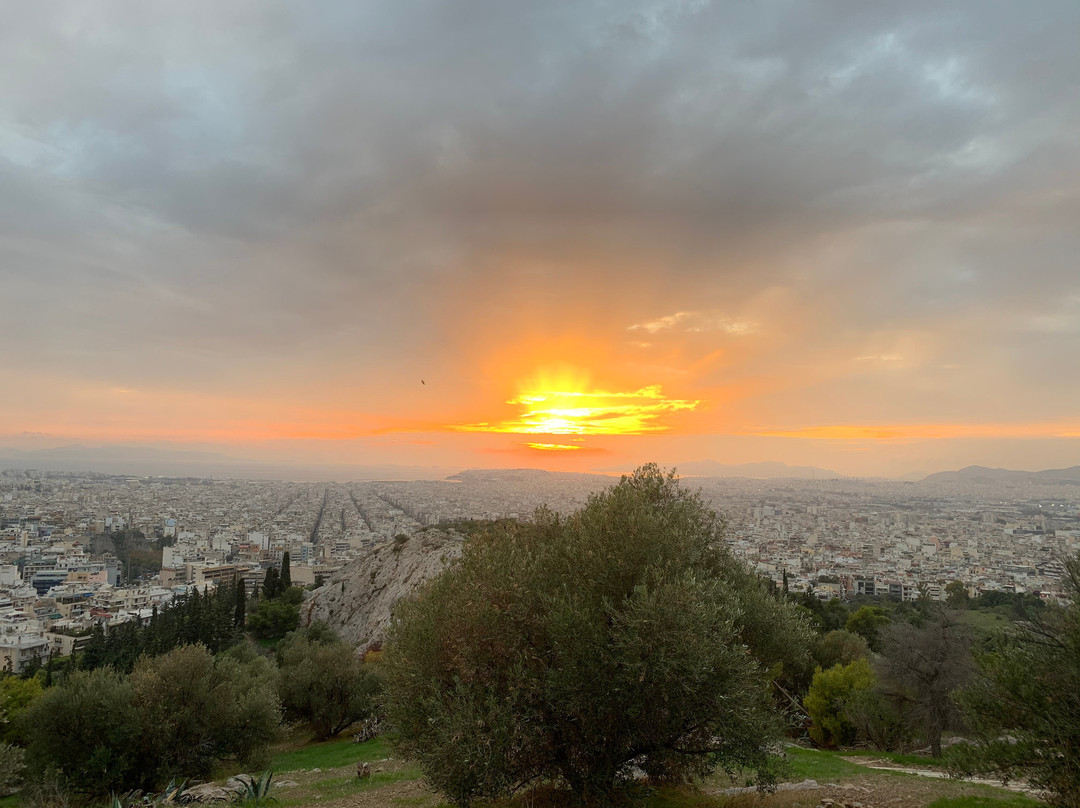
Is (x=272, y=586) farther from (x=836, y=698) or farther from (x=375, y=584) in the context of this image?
(x=836, y=698)

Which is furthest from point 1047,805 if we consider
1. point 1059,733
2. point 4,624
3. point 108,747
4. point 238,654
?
point 4,624

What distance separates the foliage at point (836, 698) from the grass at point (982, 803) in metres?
18.7

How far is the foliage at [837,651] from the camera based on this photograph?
3678cm

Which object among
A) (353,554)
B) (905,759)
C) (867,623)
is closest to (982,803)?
(905,759)

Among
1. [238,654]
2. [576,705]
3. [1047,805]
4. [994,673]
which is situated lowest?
[238,654]

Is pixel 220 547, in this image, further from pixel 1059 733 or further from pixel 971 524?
pixel 971 524

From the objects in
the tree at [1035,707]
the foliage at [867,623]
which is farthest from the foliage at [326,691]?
the foliage at [867,623]

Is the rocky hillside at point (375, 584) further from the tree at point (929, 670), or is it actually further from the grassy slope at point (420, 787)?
the tree at point (929, 670)

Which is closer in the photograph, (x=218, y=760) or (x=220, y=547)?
(x=218, y=760)

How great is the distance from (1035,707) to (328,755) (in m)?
27.3

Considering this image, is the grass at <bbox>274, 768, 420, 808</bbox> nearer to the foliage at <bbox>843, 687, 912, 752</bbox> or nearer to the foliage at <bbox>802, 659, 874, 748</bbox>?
the foliage at <bbox>843, 687, 912, 752</bbox>

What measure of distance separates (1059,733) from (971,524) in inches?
7717

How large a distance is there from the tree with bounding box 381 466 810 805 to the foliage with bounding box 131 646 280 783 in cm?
1444

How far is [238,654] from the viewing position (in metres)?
41.1
